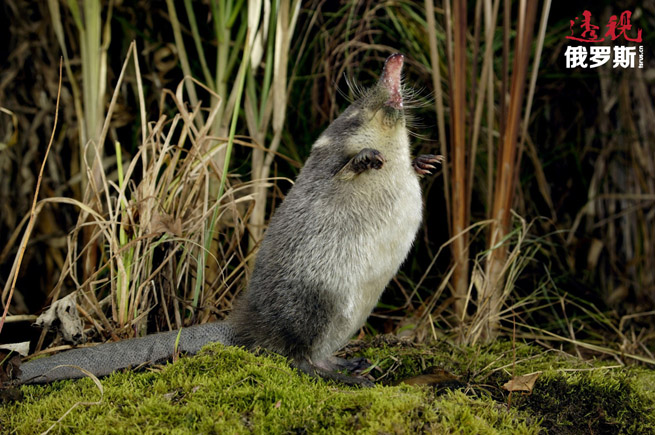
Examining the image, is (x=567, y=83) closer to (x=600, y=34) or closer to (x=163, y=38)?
(x=600, y=34)

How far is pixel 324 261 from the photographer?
2203mm

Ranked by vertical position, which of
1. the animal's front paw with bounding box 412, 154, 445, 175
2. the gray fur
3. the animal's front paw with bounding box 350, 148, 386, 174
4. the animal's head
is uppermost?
the animal's head

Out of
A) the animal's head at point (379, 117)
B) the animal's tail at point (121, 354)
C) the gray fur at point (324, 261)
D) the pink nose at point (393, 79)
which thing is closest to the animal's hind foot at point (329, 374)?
the gray fur at point (324, 261)

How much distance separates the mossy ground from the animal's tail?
5 cm

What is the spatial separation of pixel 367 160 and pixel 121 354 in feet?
→ 3.67

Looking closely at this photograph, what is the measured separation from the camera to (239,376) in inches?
76.9

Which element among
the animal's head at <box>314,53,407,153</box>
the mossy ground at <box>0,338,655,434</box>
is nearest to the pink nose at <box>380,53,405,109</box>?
the animal's head at <box>314,53,407,153</box>

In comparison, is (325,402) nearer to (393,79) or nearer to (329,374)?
(329,374)

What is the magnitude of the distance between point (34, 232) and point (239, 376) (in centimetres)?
290

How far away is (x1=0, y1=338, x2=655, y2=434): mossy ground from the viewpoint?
1.70 meters

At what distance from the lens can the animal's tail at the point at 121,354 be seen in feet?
7.05

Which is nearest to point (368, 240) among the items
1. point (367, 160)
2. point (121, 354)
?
point (367, 160)

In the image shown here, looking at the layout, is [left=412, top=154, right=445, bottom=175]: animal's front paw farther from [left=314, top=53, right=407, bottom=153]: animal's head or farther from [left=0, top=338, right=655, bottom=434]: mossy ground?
[left=0, top=338, right=655, bottom=434]: mossy ground

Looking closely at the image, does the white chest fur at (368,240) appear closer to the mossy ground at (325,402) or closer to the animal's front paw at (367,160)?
the animal's front paw at (367,160)
